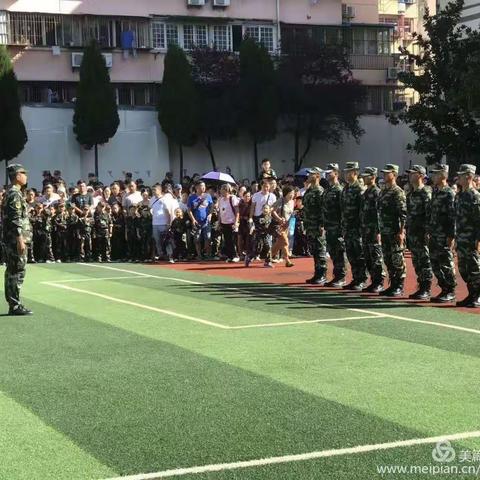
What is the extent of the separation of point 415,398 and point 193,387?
185cm

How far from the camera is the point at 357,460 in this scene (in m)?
5.44

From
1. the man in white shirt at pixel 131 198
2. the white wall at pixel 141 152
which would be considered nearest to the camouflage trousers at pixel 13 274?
the man in white shirt at pixel 131 198

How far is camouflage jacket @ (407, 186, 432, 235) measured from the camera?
12996 millimetres

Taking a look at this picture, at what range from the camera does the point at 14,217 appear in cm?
1184

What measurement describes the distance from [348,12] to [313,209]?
32588 millimetres

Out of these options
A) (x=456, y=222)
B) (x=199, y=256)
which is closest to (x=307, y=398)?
(x=456, y=222)

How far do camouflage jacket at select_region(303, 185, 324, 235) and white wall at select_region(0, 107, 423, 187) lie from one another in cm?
2280

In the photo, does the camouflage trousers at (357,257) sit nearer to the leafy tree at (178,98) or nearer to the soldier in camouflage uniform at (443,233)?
the soldier in camouflage uniform at (443,233)

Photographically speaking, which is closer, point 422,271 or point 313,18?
point 422,271

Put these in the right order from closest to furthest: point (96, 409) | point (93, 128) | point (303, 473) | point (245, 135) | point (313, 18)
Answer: point (303, 473) → point (96, 409) → point (93, 128) → point (245, 135) → point (313, 18)

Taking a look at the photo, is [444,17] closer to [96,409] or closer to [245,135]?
[245,135]

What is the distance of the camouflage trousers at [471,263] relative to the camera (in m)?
12.1

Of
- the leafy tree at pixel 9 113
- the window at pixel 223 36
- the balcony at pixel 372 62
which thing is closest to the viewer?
the leafy tree at pixel 9 113

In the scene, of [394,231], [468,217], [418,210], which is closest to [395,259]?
[394,231]
